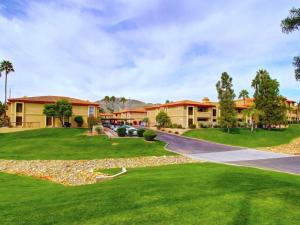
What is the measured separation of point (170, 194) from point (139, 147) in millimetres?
26371

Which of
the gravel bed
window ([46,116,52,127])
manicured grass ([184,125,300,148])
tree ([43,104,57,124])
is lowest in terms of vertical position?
the gravel bed

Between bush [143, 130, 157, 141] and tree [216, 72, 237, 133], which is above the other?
tree [216, 72, 237, 133]

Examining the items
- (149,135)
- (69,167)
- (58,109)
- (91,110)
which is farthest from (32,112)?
(69,167)

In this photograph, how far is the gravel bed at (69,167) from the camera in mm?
20108

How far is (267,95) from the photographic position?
6444 centimetres

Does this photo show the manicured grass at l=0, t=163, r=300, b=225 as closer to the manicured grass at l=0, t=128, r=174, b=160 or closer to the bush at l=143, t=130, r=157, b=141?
the manicured grass at l=0, t=128, r=174, b=160

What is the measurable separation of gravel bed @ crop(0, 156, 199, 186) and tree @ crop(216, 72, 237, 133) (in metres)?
30.7

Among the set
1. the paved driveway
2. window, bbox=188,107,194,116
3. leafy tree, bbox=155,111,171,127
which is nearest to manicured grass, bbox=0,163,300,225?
the paved driveway

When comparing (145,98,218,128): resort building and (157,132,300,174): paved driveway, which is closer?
(157,132,300,174): paved driveway

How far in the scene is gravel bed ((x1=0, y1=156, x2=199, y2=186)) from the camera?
66.0ft

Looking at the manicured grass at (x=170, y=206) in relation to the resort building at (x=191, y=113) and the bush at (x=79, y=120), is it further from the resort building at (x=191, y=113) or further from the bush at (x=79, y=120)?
the resort building at (x=191, y=113)

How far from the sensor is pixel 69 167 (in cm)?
2491

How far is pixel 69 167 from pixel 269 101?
183 feet

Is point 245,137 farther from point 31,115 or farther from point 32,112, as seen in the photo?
point 31,115
